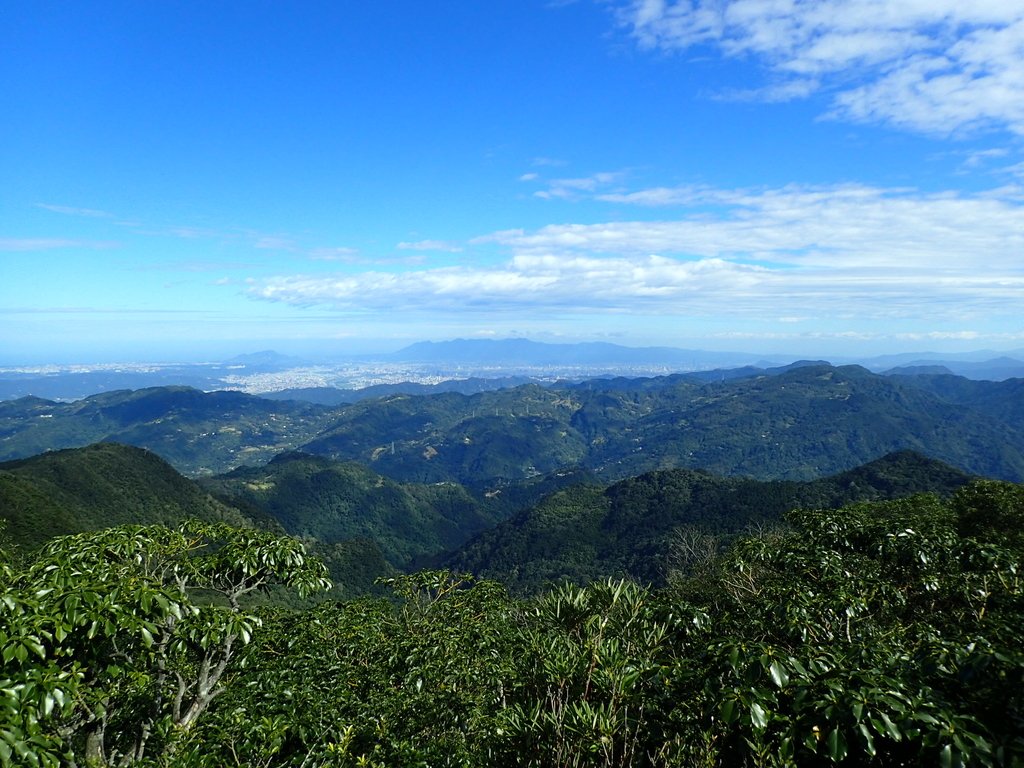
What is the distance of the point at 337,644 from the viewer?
520 inches

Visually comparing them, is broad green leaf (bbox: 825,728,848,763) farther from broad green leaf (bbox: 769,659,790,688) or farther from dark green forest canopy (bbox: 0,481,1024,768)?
broad green leaf (bbox: 769,659,790,688)

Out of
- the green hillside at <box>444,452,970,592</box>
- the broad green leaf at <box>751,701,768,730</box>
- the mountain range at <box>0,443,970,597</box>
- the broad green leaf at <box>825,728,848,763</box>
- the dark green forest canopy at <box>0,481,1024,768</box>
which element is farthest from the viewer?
the green hillside at <box>444,452,970,592</box>

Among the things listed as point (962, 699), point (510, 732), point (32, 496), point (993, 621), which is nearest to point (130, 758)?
point (510, 732)

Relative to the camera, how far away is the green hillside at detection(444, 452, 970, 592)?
15338cm

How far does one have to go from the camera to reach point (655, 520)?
18012cm

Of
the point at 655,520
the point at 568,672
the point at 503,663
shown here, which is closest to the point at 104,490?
the point at 655,520

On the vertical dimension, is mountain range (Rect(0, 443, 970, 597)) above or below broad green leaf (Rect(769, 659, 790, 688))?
below

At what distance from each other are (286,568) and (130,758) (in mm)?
3087

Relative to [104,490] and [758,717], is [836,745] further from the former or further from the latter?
[104,490]

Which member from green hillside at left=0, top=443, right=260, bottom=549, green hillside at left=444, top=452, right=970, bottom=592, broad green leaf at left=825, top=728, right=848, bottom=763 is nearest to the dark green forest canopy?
broad green leaf at left=825, top=728, right=848, bottom=763

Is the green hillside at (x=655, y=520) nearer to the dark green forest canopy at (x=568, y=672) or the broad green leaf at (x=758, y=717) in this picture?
the dark green forest canopy at (x=568, y=672)

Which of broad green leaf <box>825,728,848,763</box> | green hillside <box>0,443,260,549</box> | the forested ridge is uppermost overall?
broad green leaf <box>825,728,848,763</box>

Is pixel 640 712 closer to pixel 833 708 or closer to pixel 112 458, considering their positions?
pixel 833 708

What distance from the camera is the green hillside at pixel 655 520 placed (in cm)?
15338
